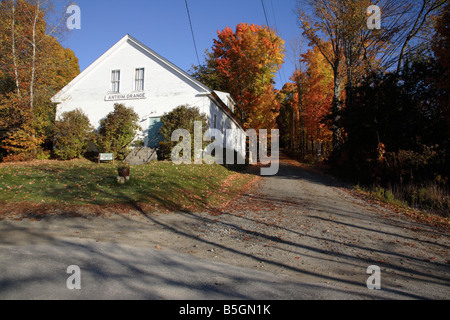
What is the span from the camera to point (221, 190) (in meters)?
11.2

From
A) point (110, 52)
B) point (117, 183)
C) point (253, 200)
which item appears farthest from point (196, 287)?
point (110, 52)

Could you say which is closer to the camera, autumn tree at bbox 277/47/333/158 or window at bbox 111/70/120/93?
window at bbox 111/70/120/93

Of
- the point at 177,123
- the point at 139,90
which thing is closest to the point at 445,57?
the point at 177,123

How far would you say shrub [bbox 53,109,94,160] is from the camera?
17.3m

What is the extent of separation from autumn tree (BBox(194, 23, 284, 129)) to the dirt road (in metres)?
24.4

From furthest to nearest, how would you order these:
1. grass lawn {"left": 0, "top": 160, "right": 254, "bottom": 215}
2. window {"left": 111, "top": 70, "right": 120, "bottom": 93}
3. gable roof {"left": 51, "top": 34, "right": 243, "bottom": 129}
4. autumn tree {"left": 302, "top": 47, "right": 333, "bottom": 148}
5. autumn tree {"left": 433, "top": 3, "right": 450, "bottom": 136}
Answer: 1. autumn tree {"left": 302, "top": 47, "right": 333, "bottom": 148}
2. window {"left": 111, "top": 70, "right": 120, "bottom": 93}
3. gable roof {"left": 51, "top": 34, "right": 243, "bottom": 129}
4. autumn tree {"left": 433, "top": 3, "right": 450, "bottom": 136}
5. grass lawn {"left": 0, "top": 160, "right": 254, "bottom": 215}

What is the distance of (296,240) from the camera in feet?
18.3

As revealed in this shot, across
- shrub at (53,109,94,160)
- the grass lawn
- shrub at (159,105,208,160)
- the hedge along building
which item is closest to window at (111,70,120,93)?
the hedge along building

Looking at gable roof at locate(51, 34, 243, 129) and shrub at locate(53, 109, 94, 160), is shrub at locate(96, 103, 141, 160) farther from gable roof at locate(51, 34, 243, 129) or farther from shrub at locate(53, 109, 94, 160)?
gable roof at locate(51, 34, 243, 129)

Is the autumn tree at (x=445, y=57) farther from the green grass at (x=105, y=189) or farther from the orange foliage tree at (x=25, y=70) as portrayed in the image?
the orange foliage tree at (x=25, y=70)

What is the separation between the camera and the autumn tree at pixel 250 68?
29.6 m

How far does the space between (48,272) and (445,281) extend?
18.7ft

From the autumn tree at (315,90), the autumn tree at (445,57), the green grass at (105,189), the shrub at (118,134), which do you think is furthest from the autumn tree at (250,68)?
the green grass at (105,189)
